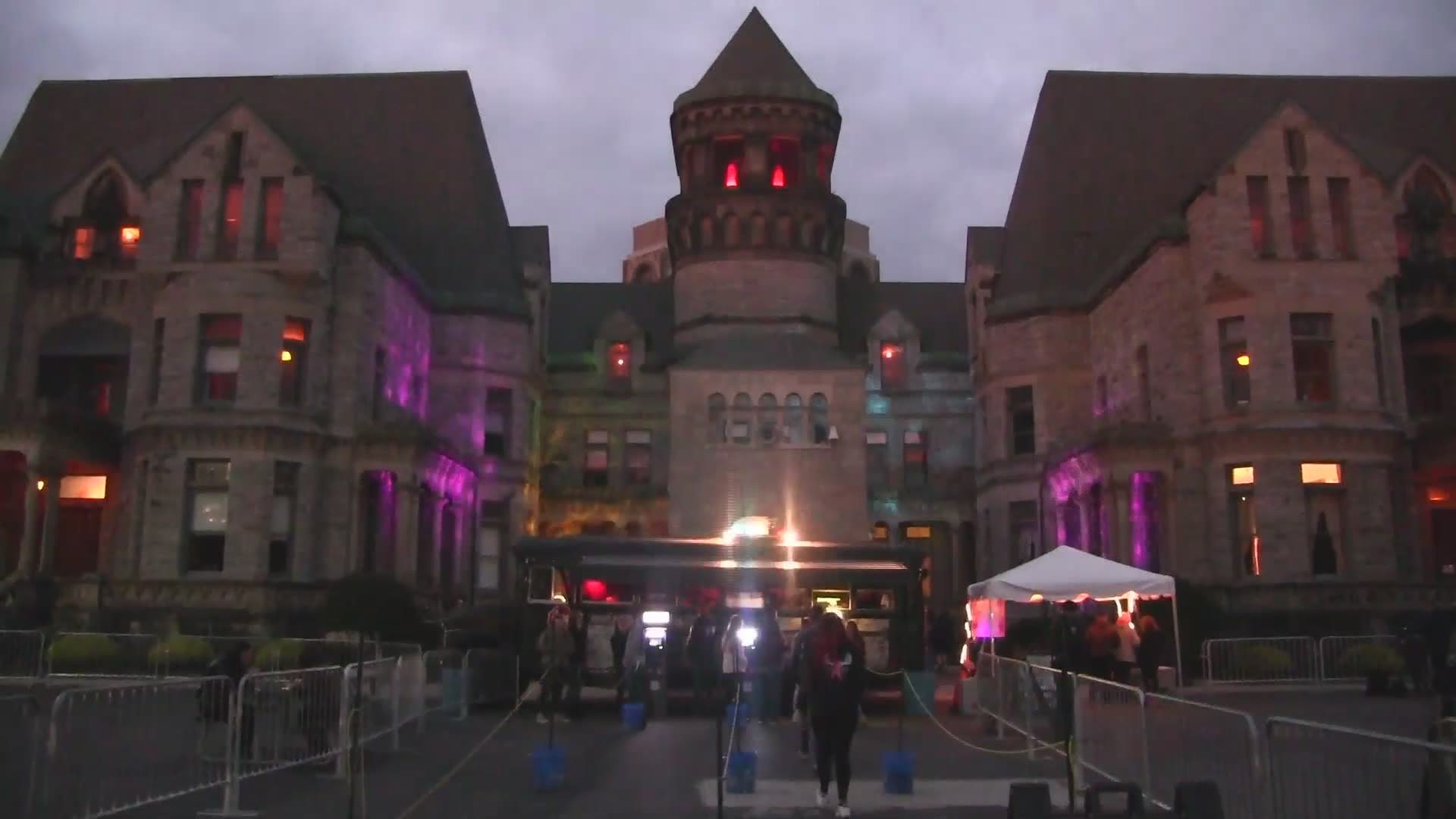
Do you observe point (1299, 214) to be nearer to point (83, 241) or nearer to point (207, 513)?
point (207, 513)

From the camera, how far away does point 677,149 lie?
59.8m

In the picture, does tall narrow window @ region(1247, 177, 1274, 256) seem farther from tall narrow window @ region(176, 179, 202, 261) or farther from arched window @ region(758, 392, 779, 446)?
tall narrow window @ region(176, 179, 202, 261)

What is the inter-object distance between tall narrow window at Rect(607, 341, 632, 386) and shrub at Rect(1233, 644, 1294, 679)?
33892 millimetres

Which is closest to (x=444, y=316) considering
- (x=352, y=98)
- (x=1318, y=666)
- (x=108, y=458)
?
(x=352, y=98)

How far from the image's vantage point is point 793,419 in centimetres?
4969

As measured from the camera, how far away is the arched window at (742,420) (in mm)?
49500

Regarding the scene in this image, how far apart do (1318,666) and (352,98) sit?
43.3 metres

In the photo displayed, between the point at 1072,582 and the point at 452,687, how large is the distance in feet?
40.1

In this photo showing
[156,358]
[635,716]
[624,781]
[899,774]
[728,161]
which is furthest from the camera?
[728,161]

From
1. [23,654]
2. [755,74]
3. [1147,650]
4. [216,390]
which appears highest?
[755,74]

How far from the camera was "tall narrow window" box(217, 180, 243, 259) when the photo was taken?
134 ft

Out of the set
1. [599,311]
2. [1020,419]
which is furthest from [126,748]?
[599,311]

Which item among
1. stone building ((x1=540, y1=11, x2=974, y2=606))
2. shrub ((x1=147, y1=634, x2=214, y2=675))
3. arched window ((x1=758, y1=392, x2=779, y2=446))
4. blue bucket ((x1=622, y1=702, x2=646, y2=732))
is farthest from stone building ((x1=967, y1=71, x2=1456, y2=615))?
shrub ((x1=147, y1=634, x2=214, y2=675))

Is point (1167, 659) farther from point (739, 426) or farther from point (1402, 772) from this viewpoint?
point (1402, 772)
